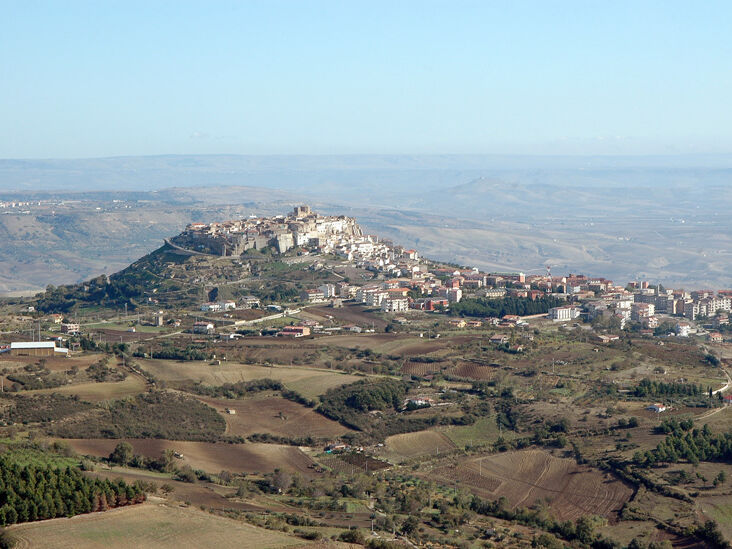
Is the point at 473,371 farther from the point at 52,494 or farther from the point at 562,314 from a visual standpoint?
the point at 52,494

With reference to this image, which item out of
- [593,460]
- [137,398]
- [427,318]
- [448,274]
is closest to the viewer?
[593,460]

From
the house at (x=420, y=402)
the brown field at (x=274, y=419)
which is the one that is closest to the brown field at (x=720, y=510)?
the brown field at (x=274, y=419)

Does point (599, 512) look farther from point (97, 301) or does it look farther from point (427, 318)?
point (97, 301)

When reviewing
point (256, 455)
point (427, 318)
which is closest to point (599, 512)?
point (256, 455)

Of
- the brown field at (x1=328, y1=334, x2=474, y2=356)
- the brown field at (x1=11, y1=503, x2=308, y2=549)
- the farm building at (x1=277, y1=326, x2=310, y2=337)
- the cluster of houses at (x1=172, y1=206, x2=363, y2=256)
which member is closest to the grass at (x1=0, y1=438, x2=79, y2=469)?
the brown field at (x1=11, y1=503, x2=308, y2=549)

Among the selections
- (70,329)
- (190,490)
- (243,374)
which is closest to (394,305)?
(70,329)

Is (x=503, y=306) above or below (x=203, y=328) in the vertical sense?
below
